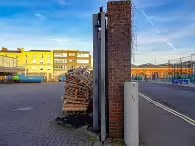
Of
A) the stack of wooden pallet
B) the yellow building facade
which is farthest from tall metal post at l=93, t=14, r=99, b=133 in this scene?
the yellow building facade

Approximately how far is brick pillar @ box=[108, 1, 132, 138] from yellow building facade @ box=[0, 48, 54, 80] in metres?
80.9

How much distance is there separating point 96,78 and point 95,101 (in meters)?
0.68

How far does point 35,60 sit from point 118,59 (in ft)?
280

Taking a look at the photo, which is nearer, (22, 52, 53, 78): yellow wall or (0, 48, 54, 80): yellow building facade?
(0, 48, 54, 80): yellow building facade

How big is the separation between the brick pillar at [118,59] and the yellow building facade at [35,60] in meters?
80.9

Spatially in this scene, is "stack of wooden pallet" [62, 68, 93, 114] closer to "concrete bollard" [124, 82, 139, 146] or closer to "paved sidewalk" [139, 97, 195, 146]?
"paved sidewalk" [139, 97, 195, 146]

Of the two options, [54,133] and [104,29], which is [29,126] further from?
[104,29]

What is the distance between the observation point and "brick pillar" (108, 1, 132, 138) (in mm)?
5031

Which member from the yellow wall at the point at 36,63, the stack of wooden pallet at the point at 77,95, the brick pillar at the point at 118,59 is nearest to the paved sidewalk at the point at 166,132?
the brick pillar at the point at 118,59

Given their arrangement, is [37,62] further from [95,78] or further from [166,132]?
[166,132]

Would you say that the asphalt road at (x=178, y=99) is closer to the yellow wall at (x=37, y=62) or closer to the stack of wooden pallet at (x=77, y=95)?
the stack of wooden pallet at (x=77, y=95)

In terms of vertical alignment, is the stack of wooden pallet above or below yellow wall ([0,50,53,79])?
below

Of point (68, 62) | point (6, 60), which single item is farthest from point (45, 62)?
point (6, 60)

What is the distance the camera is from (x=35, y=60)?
8531 cm
